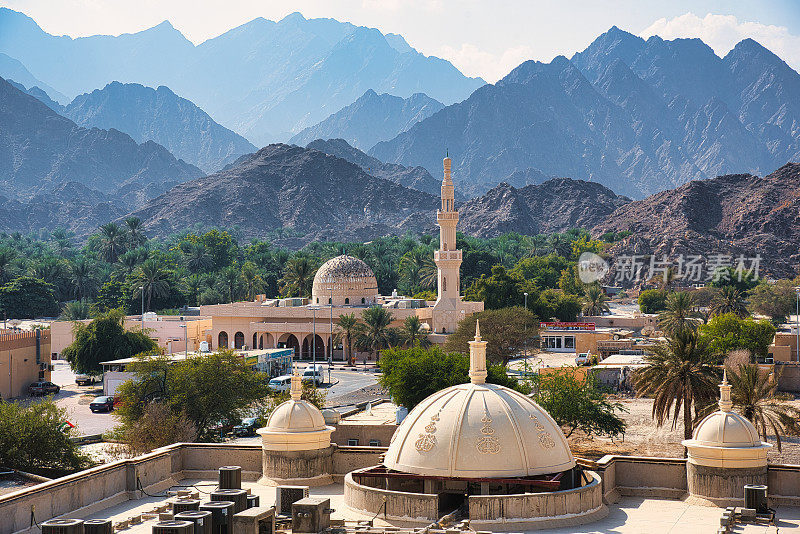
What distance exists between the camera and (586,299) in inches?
4990

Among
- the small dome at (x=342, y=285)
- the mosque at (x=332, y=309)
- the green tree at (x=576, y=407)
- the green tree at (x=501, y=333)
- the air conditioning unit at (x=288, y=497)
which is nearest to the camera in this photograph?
the air conditioning unit at (x=288, y=497)

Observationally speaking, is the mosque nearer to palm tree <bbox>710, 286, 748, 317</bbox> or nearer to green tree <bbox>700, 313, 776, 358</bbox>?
green tree <bbox>700, 313, 776, 358</bbox>

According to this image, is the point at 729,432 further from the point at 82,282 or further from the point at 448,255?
the point at 82,282

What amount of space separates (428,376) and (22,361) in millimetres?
30609

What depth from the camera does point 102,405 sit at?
6538cm

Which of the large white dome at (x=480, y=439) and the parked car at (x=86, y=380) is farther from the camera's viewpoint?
the parked car at (x=86, y=380)

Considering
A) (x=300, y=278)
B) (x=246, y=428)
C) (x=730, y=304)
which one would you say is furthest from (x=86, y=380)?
(x=730, y=304)

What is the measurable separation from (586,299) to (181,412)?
83.0 metres

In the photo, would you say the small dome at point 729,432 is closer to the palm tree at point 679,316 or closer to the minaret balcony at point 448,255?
the palm tree at point 679,316

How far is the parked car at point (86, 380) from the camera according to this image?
79938mm

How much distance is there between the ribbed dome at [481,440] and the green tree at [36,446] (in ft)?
59.9

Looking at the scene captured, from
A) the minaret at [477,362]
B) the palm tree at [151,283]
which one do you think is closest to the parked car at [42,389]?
the palm tree at [151,283]

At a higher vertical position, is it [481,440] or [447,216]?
[447,216]

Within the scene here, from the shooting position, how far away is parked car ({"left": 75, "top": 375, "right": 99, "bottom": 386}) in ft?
262
